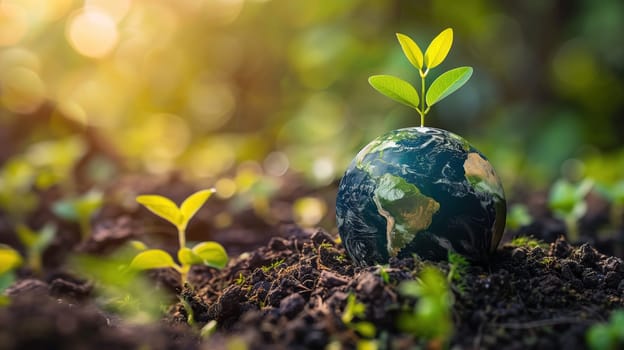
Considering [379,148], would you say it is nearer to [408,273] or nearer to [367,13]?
[408,273]

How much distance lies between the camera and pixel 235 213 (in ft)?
10.5

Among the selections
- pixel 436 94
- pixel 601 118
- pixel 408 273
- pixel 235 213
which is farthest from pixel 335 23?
pixel 408 273

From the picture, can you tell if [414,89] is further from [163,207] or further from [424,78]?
[163,207]

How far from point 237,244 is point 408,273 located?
129cm

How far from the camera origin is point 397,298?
1.59 metres

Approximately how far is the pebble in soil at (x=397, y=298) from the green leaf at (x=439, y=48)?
0.58 meters

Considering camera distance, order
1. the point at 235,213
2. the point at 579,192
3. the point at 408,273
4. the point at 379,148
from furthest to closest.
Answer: the point at 235,213 → the point at 579,192 → the point at 379,148 → the point at 408,273

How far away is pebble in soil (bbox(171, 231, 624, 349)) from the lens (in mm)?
1552

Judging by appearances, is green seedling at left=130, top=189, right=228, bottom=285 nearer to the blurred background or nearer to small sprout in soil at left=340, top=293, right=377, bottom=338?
small sprout in soil at left=340, top=293, right=377, bottom=338

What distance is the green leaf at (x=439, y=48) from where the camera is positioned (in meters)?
1.93

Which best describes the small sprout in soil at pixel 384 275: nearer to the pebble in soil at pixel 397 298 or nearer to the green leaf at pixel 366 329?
the pebble in soil at pixel 397 298

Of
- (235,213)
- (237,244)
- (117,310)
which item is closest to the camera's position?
(117,310)

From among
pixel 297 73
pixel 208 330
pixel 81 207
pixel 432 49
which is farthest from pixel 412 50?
pixel 297 73

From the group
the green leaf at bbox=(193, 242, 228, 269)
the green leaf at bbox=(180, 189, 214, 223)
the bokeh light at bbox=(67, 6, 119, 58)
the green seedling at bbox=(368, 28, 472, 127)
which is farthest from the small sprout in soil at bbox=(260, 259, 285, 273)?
the bokeh light at bbox=(67, 6, 119, 58)
